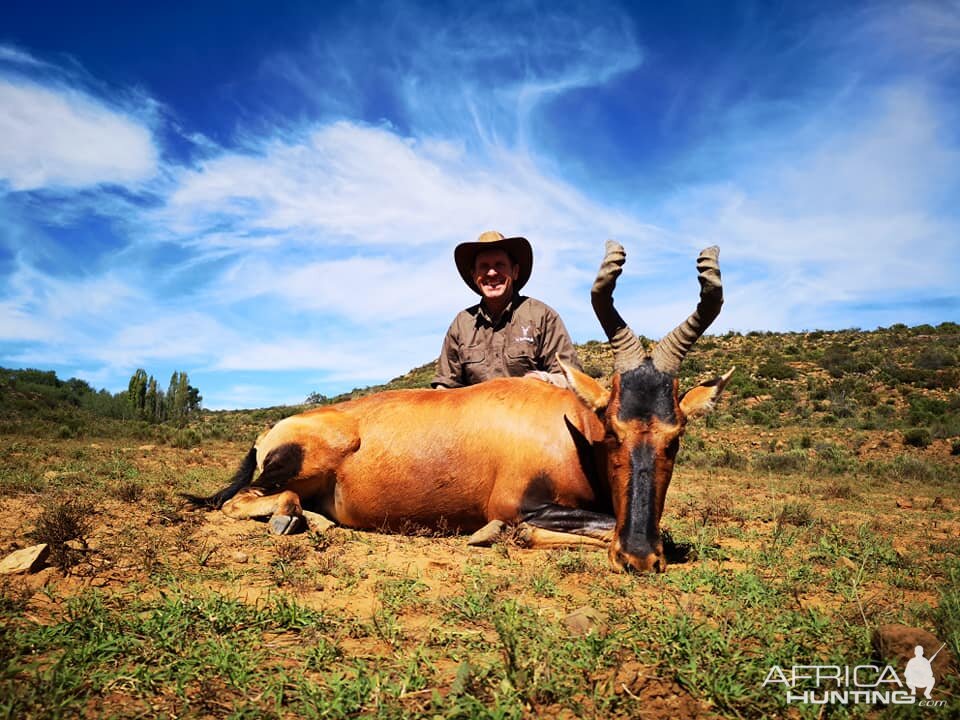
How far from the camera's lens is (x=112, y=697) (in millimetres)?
2201

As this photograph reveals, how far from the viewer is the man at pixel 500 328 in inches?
270

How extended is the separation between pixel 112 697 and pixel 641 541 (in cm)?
289

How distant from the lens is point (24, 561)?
3.41 meters

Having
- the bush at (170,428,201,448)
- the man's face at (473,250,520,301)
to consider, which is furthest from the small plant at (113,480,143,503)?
the bush at (170,428,201,448)

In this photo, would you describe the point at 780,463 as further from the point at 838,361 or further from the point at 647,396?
the point at 838,361

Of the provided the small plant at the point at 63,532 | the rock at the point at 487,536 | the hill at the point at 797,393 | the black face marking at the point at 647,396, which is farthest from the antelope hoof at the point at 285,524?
the hill at the point at 797,393

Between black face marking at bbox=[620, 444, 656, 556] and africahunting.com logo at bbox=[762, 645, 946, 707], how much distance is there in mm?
1371

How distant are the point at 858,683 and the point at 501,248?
5.66m

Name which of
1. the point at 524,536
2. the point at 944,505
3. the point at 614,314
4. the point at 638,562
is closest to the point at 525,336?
the point at 614,314

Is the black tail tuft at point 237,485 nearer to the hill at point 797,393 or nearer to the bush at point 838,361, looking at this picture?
the hill at point 797,393

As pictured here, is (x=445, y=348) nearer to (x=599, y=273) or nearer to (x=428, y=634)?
(x=599, y=273)

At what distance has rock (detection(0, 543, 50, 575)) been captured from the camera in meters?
3.37

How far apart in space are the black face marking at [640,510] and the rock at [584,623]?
0.88m

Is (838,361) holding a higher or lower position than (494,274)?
higher
